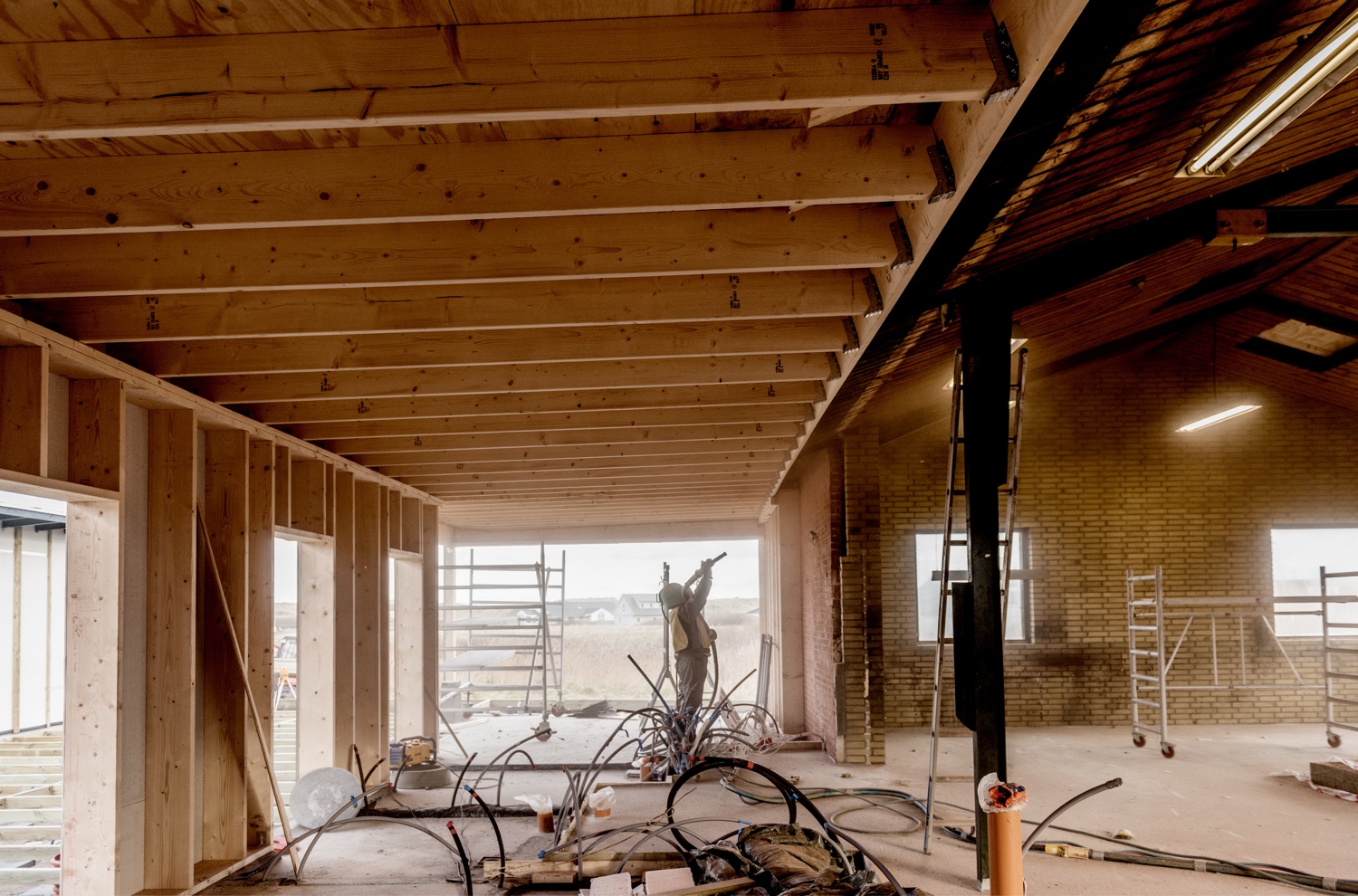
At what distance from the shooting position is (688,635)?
10.4 meters

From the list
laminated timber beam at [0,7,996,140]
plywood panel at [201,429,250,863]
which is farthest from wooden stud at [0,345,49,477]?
laminated timber beam at [0,7,996,140]

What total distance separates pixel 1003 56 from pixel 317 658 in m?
7.21

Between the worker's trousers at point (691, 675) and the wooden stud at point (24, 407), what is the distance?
7086 mm

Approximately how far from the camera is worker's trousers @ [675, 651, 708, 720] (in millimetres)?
10227

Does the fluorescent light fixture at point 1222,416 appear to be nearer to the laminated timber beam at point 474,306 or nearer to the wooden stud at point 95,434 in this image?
the laminated timber beam at point 474,306

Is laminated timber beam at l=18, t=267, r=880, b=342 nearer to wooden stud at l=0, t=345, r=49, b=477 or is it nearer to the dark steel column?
wooden stud at l=0, t=345, r=49, b=477

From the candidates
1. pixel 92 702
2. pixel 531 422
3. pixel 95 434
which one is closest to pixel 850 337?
pixel 531 422

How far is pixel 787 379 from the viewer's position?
19.4ft

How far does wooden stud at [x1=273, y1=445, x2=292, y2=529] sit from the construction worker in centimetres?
458

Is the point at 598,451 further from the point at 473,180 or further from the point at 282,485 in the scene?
the point at 473,180

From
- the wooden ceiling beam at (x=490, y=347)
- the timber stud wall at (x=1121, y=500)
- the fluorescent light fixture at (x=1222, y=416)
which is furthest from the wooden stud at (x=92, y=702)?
the fluorescent light fixture at (x=1222, y=416)

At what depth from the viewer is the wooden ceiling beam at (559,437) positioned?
302 inches

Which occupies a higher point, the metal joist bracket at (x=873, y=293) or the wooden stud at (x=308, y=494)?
the metal joist bracket at (x=873, y=293)

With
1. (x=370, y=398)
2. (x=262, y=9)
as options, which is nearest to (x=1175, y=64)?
(x=262, y=9)
